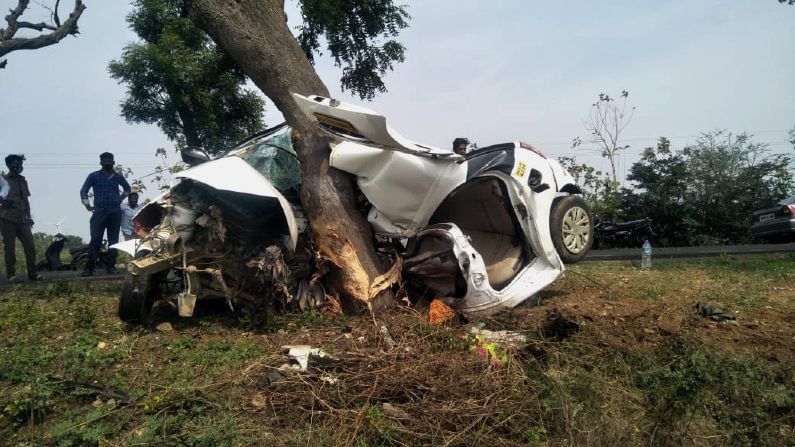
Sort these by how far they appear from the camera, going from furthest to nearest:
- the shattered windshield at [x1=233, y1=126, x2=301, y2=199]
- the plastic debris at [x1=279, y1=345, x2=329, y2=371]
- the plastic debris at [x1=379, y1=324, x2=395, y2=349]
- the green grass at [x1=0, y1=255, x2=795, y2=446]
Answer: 1. the shattered windshield at [x1=233, y1=126, x2=301, y2=199]
2. the plastic debris at [x1=379, y1=324, x2=395, y2=349]
3. the plastic debris at [x1=279, y1=345, x2=329, y2=371]
4. the green grass at [x1=0, y1=255, x2=795, y2=446]

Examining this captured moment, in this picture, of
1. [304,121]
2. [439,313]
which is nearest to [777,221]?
[439,313]

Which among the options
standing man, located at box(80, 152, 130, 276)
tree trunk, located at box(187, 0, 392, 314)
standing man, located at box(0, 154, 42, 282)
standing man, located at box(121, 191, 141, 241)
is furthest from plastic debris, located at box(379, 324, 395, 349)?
standing man, located at box(121, 191, 141, 241)

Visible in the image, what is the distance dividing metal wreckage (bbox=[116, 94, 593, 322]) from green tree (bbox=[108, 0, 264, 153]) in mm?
10927

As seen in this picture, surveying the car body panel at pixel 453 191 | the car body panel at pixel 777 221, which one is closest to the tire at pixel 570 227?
the car body panel at pixel 453 191

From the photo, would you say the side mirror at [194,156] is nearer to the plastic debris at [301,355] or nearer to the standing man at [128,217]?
A: the plastic debris at [301,355]

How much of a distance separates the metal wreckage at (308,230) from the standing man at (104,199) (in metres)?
3.86

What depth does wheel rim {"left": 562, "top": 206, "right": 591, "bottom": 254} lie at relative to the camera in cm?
564

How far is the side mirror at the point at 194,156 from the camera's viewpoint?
5.04 meters

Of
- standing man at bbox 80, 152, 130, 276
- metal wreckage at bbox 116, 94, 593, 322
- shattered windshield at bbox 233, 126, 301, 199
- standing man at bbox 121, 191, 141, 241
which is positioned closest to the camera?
metal wreckage at bbox 116, 94, 593, 322

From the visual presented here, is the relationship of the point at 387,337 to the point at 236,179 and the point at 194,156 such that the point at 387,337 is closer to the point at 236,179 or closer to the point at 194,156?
Answer: the point at 236,179

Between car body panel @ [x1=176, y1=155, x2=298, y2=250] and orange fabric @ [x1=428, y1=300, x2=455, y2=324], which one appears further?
orange fabric @ [x1=428, y1=300, x2=455, y2=324]

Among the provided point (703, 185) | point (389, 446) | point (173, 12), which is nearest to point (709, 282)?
point (389, 446)

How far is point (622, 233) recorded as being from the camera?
13.7 meters

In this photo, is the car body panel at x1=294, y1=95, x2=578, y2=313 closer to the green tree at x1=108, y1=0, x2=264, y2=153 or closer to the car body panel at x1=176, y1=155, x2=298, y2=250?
the car body panel at x1=176, y1=155, x2=298, y2=250
